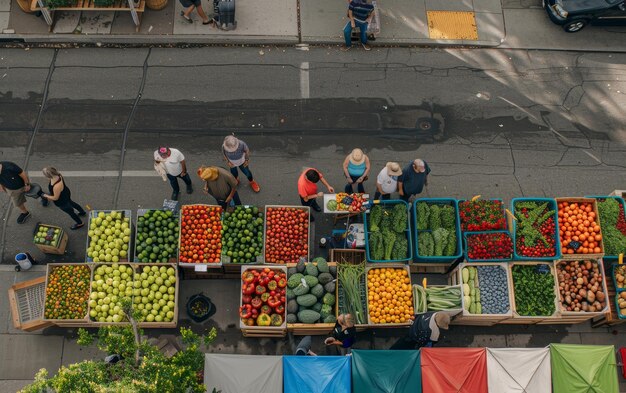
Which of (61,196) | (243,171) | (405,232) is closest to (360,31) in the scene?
(243,171)

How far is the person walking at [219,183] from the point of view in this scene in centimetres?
967

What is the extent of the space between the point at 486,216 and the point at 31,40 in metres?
12.8

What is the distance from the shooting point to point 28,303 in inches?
399

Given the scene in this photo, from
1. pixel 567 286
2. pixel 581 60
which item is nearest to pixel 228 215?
pixel 567 286

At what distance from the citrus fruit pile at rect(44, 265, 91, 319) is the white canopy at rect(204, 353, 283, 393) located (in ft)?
10.1

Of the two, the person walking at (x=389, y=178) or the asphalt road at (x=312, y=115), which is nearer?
the person walking at (x=389, y=178)

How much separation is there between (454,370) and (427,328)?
87cm

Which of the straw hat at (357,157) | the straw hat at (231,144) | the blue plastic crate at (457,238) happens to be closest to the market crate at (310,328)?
the blue plastic crate at (457,238)

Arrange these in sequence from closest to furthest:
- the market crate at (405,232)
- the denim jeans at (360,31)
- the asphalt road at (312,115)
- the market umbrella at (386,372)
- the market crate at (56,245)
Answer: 1. the market umbrella at (386,372)
2. the market crate at (405,232)
3. the market crate at (56,245)
4. the asphalt road at (312,115)
5. the denim jeans at (360,31)

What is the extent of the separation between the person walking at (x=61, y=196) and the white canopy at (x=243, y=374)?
4710 mm

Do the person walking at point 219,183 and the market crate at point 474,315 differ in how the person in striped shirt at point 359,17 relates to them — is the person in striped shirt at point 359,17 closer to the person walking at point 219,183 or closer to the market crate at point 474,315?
the person walking at point 219,183

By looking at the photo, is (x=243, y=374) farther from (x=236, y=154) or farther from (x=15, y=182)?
(x=15, y=182)

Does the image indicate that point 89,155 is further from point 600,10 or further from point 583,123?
point 600,10

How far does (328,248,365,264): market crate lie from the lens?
10.5 m
